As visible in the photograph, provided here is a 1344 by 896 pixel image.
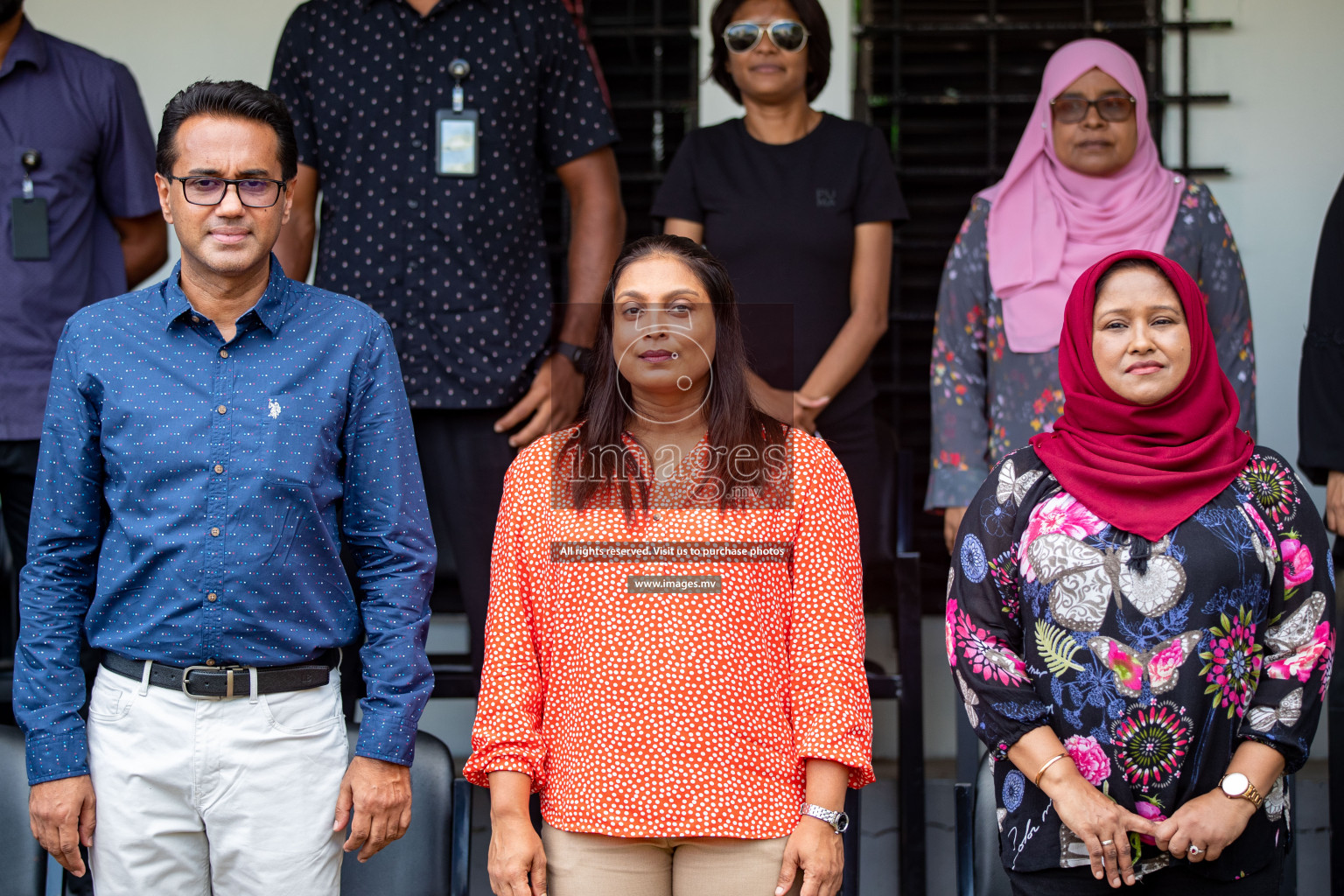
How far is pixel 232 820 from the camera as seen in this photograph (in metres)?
2.06

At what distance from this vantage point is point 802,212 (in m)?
3.08

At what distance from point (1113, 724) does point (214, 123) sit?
5.51ft

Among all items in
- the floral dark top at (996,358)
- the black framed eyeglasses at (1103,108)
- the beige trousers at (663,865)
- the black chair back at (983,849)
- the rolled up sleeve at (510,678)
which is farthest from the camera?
the black framed eyeglasses at (1103,108)

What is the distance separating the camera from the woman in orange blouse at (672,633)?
197cm

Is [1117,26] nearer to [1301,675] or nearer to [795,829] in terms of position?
[1301,675]

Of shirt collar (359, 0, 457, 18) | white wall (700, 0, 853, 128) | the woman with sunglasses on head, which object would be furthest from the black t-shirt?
shirt collar (359, 0, 457, 18)

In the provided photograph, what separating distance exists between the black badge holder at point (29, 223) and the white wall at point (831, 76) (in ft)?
5.65

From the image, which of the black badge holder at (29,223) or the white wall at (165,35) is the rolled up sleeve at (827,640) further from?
the white wall at (165,35)

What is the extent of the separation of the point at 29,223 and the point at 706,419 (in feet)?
5.73

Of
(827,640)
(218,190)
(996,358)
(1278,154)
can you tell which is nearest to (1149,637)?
(827,640)

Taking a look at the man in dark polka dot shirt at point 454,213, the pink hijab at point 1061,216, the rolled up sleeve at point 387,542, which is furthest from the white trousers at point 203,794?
the pink hijab at point 1061,216

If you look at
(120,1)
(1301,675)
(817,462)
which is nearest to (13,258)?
(120,1)

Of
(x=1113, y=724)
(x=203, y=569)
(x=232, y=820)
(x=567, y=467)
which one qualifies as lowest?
(x=232, y=820)

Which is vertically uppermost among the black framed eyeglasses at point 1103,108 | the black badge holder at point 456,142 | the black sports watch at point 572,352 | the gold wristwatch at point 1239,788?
the black framed eyeglasses at point 1103,108
